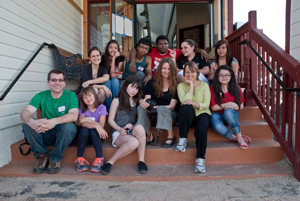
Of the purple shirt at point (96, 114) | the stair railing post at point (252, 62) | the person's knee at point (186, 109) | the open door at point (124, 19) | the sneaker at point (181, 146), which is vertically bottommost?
the sneaker at point (181, 146)

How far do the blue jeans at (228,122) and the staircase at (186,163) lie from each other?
135 mm

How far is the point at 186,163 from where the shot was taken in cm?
230

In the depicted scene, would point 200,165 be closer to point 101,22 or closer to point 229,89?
point 229,89

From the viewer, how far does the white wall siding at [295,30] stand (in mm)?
2273

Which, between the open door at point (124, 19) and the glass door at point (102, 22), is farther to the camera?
the glass door at point (102, 22)

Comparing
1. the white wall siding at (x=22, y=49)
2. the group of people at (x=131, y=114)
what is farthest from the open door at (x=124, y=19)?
the group of people at (x=131, y=114)

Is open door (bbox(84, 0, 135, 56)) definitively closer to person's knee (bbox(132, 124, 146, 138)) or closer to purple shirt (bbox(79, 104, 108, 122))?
purple shirt (bbox(79, 104, 108, 122))

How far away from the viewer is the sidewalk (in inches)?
69.1

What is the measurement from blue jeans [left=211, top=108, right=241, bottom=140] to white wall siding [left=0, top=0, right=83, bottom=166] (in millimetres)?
2335

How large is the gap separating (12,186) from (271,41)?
310 cm

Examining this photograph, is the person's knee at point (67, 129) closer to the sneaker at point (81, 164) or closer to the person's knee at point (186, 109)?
the sneaker at point (81, 164)

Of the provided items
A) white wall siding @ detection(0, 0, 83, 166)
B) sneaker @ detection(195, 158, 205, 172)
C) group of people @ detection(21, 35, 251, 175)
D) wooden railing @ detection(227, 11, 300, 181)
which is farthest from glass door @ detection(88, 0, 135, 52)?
sneaker @ detection(195, 158, 205, 172)

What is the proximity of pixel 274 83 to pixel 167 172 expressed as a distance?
1.60 m

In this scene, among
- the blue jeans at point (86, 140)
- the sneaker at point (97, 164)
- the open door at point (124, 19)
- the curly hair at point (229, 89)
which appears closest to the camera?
the sneaker at point (97, 164)
